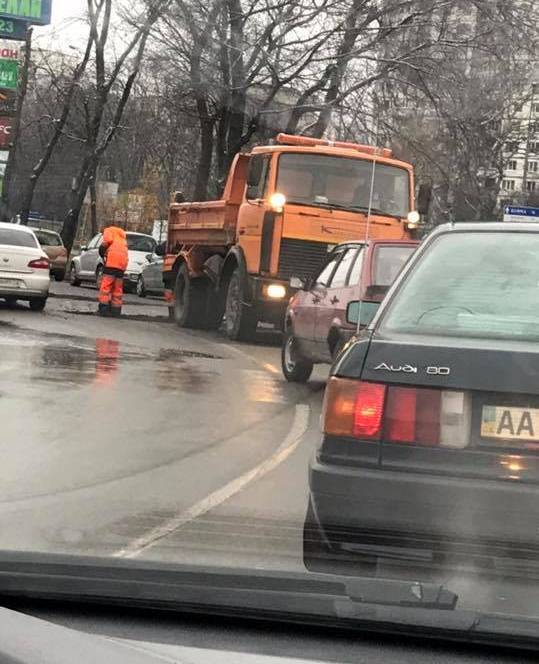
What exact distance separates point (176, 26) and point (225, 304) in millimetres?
11527

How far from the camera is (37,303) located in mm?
20750

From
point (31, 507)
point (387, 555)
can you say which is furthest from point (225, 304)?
point (387, 555)

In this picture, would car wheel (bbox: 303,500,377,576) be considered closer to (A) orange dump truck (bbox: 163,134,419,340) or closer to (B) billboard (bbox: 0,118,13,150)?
(A) orange dump truck (bbox: 163,134,419,340)

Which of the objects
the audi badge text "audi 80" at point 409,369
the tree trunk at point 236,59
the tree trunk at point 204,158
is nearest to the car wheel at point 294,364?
the audi badge text "audi 80" at point 409,369

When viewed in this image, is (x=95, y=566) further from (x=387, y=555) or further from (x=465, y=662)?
(x=387, y=555)

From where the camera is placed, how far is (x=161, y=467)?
744 centimetres

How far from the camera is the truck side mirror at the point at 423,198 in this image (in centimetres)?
1805

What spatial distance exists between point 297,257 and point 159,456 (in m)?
9.22

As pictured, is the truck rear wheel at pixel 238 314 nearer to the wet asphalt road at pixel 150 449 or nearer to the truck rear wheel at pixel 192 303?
the wet asphalt road at pixel 150 449

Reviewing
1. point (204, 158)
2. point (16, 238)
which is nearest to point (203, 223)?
point (16, 238)

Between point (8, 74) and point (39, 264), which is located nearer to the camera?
point (39, 264)

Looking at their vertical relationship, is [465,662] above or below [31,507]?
above

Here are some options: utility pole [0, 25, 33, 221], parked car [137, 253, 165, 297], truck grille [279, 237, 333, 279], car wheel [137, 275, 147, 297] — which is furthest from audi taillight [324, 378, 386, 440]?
utility pole [0, 25, 33, 221]

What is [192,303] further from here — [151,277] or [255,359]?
[151,277]
